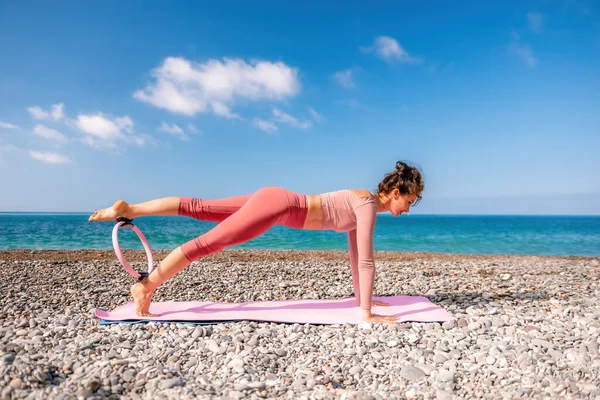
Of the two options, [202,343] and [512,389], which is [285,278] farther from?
[512,389]

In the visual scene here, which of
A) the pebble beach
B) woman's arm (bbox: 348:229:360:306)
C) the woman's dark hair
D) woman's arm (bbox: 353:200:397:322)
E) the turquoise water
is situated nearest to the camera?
the pebble beach

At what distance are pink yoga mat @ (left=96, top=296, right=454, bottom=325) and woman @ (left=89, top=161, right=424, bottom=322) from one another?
0.25 metres

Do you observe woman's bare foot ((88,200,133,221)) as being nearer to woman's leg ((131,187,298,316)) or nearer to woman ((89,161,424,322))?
woman ((89,161,424,322))

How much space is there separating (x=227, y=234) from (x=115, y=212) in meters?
1.11

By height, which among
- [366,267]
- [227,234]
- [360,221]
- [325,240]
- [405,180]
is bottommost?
[325,240]

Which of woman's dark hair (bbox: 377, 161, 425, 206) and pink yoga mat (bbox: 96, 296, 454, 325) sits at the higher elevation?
woman's dark hair (bbox: 377, 161, 425, 206)

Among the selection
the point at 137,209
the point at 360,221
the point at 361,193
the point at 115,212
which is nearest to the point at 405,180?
the point at 361,193

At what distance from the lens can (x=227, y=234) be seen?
4086 millimetres

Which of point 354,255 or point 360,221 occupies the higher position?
point 360,221

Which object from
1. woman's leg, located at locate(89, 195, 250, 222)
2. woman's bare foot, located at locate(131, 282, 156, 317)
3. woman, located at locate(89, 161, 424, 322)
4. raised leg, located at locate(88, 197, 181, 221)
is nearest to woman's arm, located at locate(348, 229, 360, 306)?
woman, located at locate(89, 161, 424, 322)

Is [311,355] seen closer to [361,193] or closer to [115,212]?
[361,193]

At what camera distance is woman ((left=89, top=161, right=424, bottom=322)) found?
13.4ft

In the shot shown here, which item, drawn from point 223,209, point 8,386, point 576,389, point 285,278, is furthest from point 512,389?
point 285,278

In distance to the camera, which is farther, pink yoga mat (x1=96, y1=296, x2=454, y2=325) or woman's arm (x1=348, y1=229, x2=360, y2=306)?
woman's arm (x1=348, y1=229, x2=360, y2=306)
